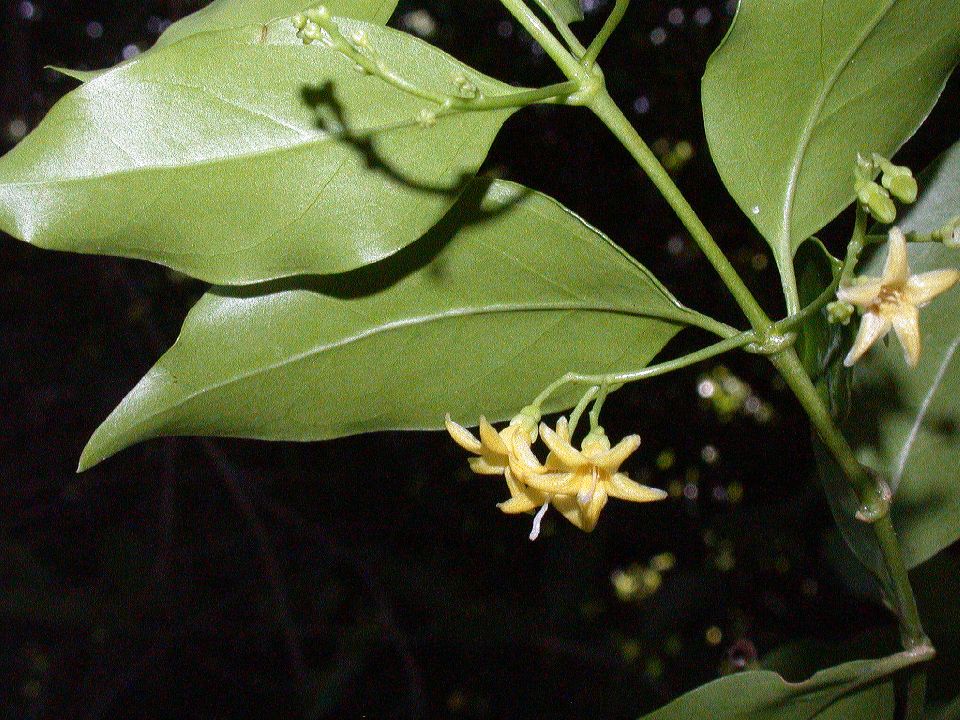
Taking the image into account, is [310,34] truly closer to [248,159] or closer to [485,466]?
[248,159]

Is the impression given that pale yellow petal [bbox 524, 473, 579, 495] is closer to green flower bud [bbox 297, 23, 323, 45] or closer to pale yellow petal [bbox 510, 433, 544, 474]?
pale yellow petal [bbox 510, 433, 544, 474]

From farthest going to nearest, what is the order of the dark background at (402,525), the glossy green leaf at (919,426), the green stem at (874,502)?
the dark background at (402,525) → the glossy green leaf at (919,426) → the green stem at (874,502)

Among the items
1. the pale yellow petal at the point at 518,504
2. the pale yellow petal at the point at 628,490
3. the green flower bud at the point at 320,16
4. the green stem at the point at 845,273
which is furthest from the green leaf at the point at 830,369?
the green flower bud at the point at 320,16

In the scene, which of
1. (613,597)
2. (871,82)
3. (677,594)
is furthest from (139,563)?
(871,82)

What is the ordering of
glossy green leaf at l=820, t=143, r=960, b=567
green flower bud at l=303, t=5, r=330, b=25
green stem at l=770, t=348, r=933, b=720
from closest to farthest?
green flower bud at l=303, t=5, r=330, b=25 < green stem at l=770, t=348, r=933, b=720 < glossy green leaf at l=820, t=143, r=960, b=567

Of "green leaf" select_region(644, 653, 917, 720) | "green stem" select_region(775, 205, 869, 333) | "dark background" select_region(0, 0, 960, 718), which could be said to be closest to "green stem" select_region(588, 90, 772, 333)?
"green stem" select_region(775, 205, 869, 333)

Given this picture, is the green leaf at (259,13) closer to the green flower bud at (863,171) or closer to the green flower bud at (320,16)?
the green flower bud at (320,16)
